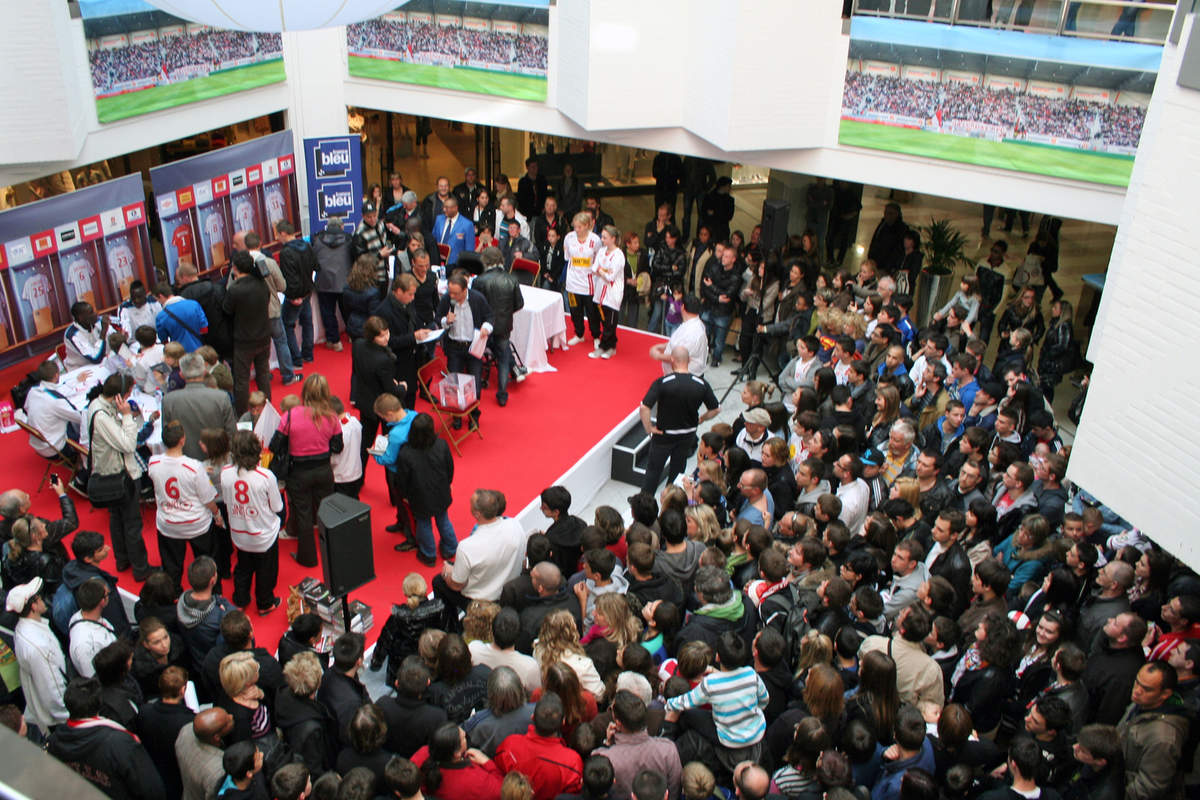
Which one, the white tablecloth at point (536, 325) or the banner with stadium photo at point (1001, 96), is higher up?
the banner with stadium photo at point (1001, 96)

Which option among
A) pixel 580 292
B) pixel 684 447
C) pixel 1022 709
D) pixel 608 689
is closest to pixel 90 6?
pixel 580 292

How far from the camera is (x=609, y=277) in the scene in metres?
9.80

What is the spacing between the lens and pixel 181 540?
622 cm

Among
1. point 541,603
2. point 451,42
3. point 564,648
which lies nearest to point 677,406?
point 541,603

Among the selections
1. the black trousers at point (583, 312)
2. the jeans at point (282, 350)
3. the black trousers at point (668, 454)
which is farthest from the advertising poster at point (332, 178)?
the black trousers at point (668, 454)

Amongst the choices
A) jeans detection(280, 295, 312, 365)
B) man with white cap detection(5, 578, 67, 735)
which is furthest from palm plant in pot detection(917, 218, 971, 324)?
man with white cap detection(5, 578, 67, 735)

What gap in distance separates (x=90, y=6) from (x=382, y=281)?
358 centimetres

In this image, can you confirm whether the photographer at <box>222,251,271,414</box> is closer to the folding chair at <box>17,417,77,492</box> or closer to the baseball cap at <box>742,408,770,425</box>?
the folding chair at <box>17,417,77,492</box>

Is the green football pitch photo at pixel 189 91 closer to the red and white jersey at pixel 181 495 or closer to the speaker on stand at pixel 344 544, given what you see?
the red and white jersey at pixel 181 495

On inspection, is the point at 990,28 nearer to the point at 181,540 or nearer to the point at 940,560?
the point at 940,560

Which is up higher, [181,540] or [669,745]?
[669,745]

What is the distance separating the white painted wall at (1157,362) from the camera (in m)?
4.64

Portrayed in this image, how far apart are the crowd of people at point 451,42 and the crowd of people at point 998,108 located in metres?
3.80

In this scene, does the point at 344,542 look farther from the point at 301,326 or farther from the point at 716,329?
the point at 716,329
